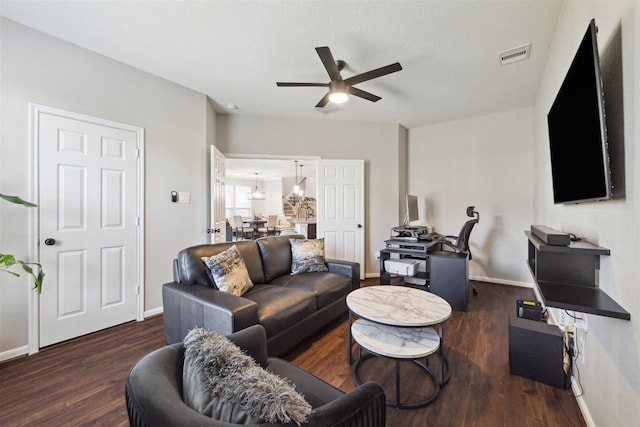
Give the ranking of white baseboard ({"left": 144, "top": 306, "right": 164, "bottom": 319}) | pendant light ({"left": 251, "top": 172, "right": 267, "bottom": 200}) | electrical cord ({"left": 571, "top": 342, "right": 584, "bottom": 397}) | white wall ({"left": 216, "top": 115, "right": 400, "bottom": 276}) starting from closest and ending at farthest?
electrical cord ({"left": 571, "top": 342, "right": 584, "bottom": 397}) < white baseboard ({"left": 144, "top": 306, "right": 164, "bottom": 319}) < white wall ({"left": 216, "top": 115, "right": 400, "bottom": 276}) < pendant light ({"left": 251, "top": 172, "right": 267, "bottom": 200})

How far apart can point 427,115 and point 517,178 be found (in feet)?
5.65

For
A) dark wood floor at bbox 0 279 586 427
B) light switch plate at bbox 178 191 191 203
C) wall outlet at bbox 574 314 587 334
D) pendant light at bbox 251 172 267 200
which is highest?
pendant light at bbox 251 172 267 200

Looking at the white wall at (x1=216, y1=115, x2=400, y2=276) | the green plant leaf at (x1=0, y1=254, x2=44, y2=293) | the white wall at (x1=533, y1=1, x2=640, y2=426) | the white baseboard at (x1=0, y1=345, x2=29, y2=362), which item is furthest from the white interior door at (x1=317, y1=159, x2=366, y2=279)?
the white baseboard at (x1=0, y1=345, x2=29, y2=362)

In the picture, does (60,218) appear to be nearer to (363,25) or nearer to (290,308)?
(290,308)

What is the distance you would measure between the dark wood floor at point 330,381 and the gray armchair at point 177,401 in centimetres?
83

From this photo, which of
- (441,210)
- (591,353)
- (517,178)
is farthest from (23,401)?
(517,178)

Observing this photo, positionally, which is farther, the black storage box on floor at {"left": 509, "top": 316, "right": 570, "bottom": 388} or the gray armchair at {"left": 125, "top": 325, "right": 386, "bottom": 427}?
the black storage box on floor at {"left": 509, "top": 316, "right": 570, "bottom": 388}

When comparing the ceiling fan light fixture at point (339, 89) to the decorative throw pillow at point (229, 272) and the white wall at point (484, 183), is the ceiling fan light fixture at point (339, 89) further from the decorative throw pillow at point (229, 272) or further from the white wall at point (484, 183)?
the white wall at point (484, 183)

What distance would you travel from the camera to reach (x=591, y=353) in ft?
4.89

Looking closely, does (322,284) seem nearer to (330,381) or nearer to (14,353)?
(330,381)

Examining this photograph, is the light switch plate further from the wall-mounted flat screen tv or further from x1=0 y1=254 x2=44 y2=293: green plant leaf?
the wall-mounted flat screen tv

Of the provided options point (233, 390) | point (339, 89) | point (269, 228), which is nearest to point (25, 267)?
point (233, 390)

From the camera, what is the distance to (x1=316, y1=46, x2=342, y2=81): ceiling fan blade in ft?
6.75

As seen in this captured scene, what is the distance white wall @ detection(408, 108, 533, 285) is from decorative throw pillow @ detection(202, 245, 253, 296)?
12.2 ft
